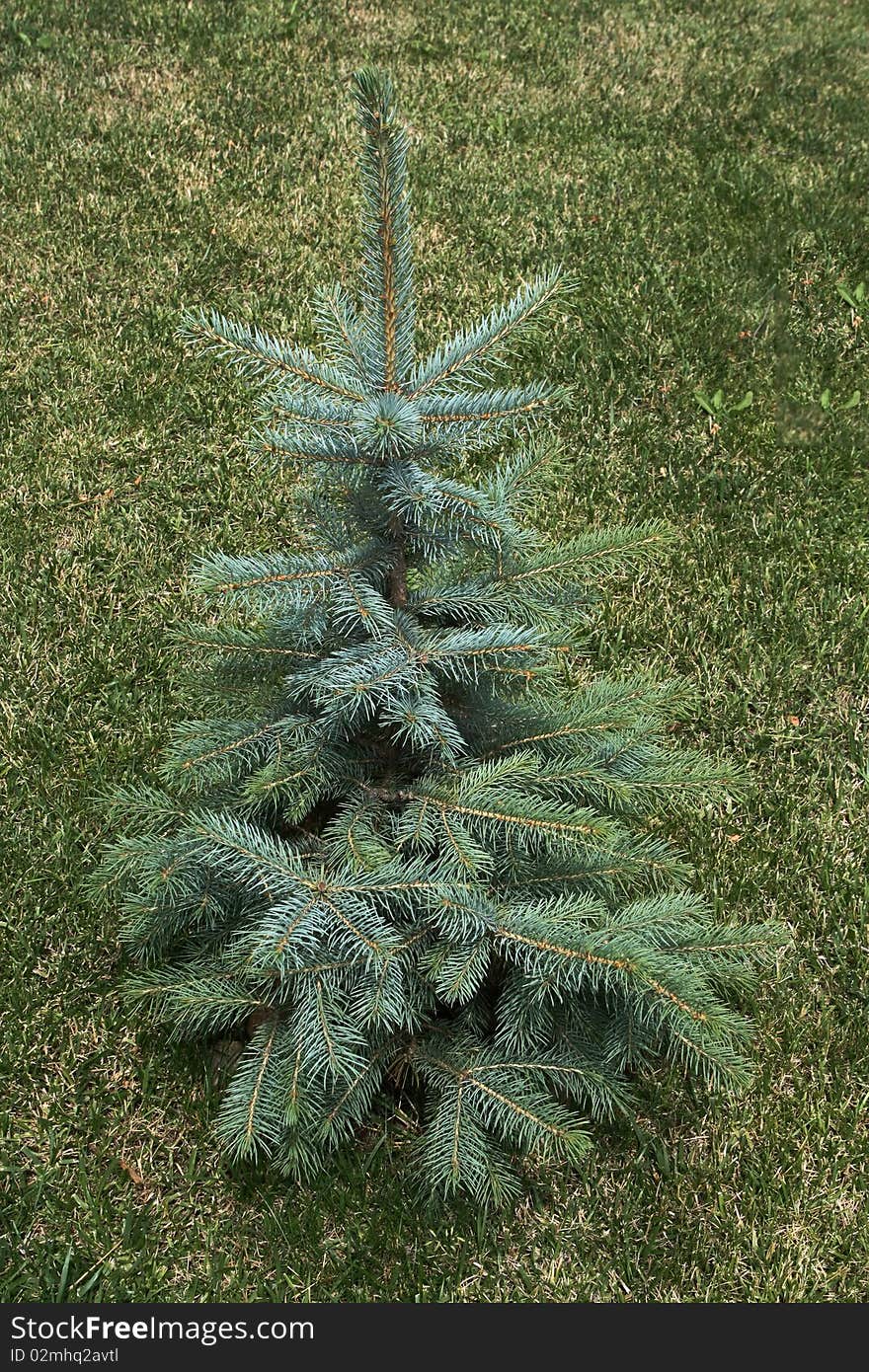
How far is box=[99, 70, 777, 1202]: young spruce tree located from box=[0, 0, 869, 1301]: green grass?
0.79ft

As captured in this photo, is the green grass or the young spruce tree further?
the green grass

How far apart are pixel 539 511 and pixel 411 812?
214 cm

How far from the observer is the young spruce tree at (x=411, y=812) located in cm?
243

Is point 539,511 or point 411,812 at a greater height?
point 539,511

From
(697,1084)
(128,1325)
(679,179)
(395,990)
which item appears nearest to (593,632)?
(697,1084)

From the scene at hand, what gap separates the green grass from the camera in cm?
269

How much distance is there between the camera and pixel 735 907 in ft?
11.0

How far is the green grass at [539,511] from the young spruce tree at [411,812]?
242mm

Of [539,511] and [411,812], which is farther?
[539,511]

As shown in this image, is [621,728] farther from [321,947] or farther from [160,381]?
[160,381]

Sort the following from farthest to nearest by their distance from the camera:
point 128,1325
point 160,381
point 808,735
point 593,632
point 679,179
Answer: point 679,179, point 160,381, point 593,632, point 808,735, point 128,1325

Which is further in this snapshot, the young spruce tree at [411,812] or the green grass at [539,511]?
the green grass at [539,511]

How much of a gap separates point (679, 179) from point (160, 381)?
9.91 ft

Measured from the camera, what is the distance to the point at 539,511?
450 centimetres
